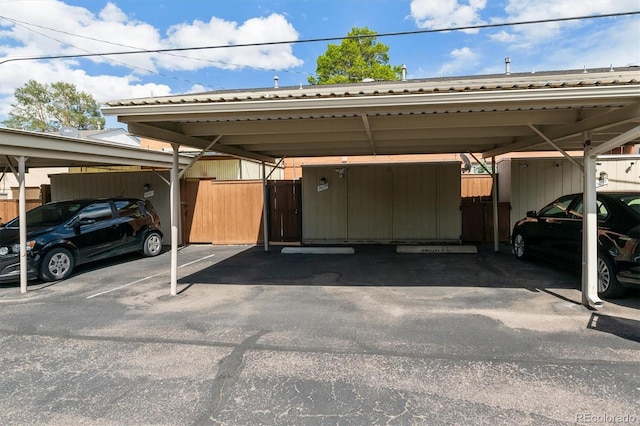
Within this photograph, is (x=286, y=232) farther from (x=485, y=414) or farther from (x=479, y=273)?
(x=485, y=414)

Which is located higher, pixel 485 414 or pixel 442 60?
pixel 442 60

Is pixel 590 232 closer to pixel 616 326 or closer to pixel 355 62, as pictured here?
pixel 616 326

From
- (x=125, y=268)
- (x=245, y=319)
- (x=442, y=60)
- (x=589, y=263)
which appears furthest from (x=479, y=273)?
(x=442, y=60)

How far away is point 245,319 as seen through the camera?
4.58 metres

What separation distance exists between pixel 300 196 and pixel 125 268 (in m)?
5.05

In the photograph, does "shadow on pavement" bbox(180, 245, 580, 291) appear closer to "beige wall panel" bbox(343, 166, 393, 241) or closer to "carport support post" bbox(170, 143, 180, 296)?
"carport support post" bbox(170, 143, 180, 296)

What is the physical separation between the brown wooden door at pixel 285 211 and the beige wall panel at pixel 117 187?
3.12m

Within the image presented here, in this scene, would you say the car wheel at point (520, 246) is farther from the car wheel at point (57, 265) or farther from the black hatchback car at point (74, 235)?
the car wheel at point (57, 265)

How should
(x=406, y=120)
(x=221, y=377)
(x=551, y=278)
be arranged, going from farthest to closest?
1. (x=551, y=278)
2. (x=406, y=120)
3. (x=221, y=377)

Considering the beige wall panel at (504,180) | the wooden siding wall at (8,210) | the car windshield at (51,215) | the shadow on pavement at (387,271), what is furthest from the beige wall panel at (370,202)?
the wooden siding wall at (8,210)

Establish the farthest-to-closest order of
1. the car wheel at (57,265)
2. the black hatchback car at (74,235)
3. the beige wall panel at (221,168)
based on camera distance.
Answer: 1. the beige wall panel at (221,168)
2. the car wheel at (57,265)
3. the black hatchback car at (74,235)

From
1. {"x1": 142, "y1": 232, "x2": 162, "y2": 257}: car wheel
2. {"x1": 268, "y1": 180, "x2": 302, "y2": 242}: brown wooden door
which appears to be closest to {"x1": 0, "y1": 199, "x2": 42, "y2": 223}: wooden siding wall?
{"x1": 142, "y1": 232, "x2": 162, "y2": 257}: car wheel

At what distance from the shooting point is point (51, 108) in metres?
39.3

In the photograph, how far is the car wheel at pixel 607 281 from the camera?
16.2ft
